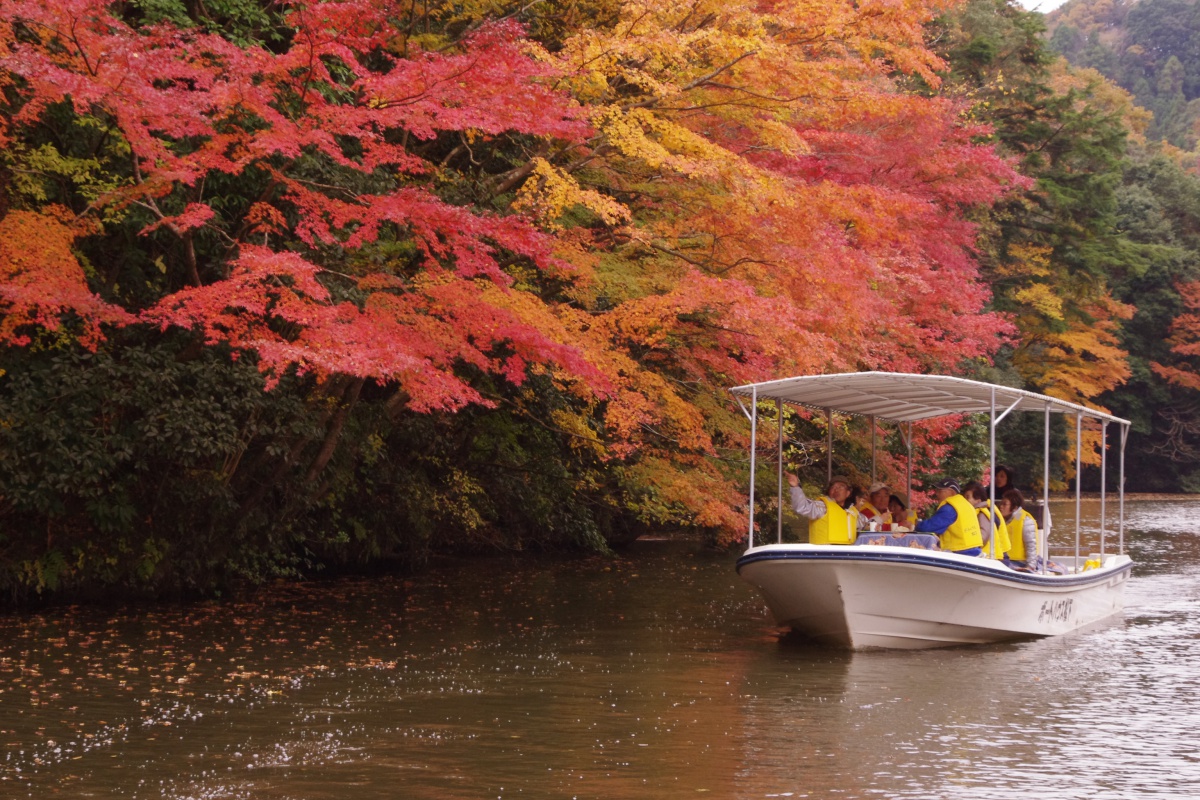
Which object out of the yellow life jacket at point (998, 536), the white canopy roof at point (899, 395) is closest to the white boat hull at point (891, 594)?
the yellow life jacket at point (998, 536)

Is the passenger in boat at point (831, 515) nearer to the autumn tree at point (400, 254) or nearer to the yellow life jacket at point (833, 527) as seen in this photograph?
the yellow life jacket at point (833, 527)

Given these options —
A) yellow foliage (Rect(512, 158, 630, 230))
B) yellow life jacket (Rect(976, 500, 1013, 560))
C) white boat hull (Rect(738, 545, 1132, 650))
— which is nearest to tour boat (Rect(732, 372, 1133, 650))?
white boat hull (Rect(738, 545, 1132, 650))

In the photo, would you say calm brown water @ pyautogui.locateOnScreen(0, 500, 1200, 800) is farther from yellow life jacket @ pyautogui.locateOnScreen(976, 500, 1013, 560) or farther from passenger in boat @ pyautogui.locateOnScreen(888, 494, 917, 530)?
passenger in boat @ pyautogui.locateOnScreen(888, 494, 917, 530)

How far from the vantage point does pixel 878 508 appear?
14.2m

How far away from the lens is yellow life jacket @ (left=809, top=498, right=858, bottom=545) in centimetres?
1320

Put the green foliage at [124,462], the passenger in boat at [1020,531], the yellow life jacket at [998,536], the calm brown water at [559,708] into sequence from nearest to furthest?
1. the calm brown water at [559,708]
2. the green foliage at [124,462]
3. the yellow life jacket at [998,536]
4. the passenger in boat at [1020,531]

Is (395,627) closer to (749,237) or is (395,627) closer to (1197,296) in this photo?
(749,237)

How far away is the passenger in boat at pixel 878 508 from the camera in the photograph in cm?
1414

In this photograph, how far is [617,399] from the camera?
50.4 feet

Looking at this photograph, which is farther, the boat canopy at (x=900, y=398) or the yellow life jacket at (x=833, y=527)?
the yellow life jacket at (x=833, y=527)

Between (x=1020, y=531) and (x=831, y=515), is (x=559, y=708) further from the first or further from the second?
(x=1020, y=531)

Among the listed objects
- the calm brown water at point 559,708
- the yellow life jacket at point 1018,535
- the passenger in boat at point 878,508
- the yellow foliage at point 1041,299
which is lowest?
the calm brown water at point 559,708

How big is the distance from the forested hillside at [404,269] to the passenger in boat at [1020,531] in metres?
2.48

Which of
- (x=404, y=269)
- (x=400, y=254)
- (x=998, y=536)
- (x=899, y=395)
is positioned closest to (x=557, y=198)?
(x=404, y=269)
